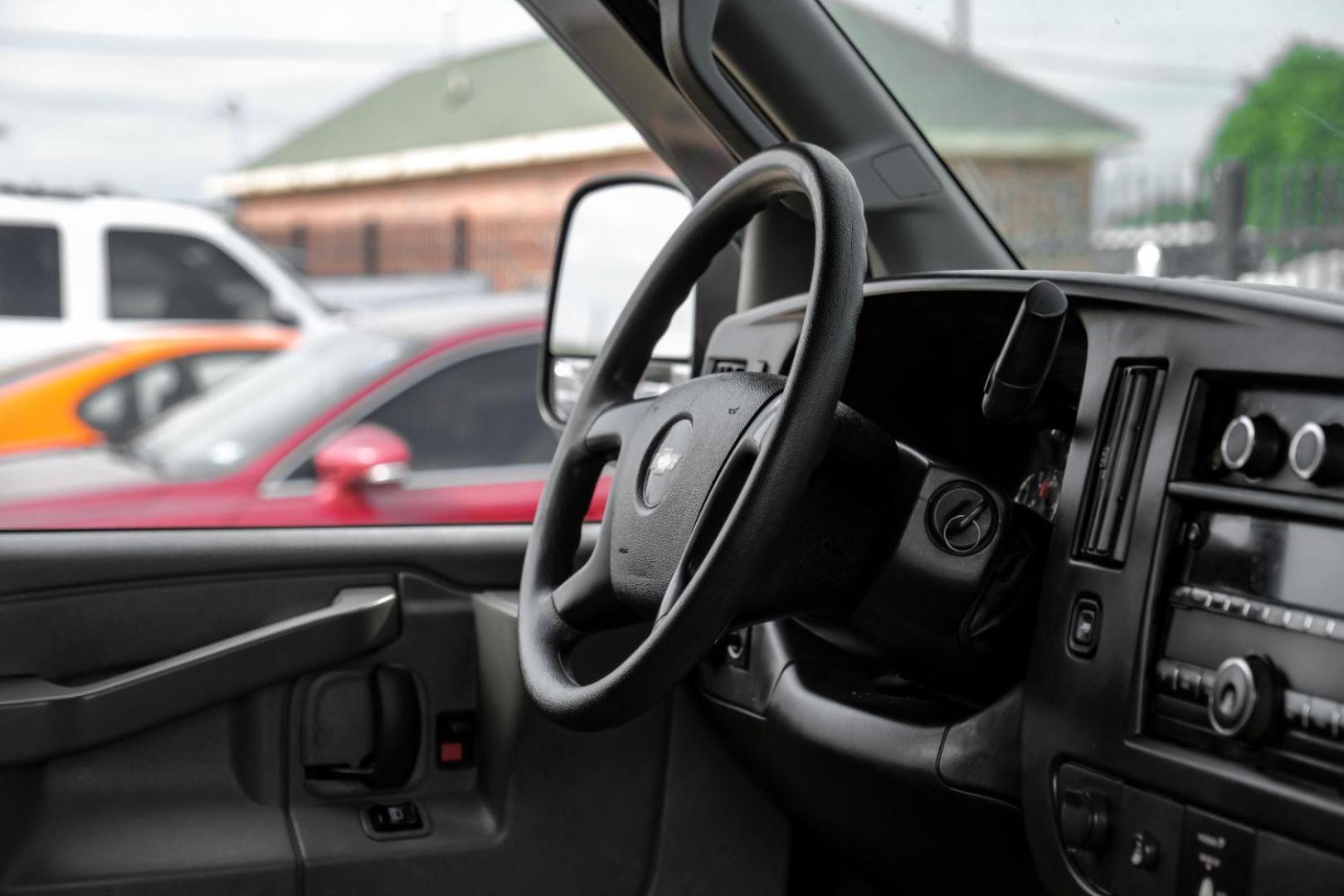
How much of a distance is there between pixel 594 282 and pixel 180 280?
5795 millimetres

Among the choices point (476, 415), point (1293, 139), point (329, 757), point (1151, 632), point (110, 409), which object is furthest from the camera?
point (110, 409)

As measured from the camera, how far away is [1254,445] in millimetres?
1035

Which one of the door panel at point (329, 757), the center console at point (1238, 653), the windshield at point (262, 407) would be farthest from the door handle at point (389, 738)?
the windshield at point (262, 407)

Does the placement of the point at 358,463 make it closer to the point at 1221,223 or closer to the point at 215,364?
the point at 1221,223

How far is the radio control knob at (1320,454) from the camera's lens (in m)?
0.98

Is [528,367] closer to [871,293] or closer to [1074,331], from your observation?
[871,293]

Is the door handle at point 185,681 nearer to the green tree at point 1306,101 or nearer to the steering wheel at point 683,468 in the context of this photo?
the steering wheel at point 683,468

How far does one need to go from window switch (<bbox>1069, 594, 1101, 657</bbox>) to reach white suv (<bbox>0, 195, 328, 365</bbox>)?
591 centimetres

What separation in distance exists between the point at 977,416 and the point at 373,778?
2.74 feet

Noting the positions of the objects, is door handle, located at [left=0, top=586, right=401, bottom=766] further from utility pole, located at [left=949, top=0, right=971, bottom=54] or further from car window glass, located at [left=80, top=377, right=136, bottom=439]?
car window glass, located at [left=80, top=377, right=136, bottom=439]

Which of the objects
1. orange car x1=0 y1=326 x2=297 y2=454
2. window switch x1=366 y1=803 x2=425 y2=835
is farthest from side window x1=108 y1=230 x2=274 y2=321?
window switch x1=366 y1=803 x2=425 y2=835

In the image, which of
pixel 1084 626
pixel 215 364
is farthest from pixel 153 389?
pixel 1084 626

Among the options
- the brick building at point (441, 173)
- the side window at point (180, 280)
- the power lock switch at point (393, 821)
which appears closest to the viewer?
the power lock switch at point (393, 821)

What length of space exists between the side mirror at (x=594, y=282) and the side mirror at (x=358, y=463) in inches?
38.1
